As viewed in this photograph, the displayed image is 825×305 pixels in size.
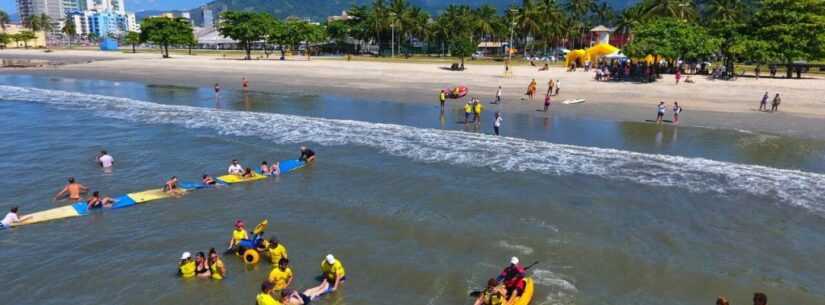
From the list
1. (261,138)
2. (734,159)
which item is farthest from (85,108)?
(734,159)

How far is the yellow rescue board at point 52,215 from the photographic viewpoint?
15.5 m

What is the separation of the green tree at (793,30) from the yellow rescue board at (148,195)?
43407 mm

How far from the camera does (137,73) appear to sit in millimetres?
65250

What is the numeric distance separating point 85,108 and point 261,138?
18241mm

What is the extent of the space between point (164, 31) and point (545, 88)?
234ft

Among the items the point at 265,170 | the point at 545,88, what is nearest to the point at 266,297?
the point at 265,170

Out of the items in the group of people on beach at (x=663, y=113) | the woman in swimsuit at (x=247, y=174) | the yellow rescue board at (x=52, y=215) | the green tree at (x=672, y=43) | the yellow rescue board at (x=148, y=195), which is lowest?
the yellow rescue board at (x=52, y=215)

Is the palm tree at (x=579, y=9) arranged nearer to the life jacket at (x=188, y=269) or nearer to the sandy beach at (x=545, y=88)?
the sandy beach at (x=545, y=88)

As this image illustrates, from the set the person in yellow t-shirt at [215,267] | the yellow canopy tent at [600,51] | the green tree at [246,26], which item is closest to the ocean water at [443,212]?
the person in yellow t-shirt at [215,267]

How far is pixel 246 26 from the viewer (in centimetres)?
8356

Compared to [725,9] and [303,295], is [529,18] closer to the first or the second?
[725,9]

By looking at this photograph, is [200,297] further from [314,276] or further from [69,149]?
[69,149]

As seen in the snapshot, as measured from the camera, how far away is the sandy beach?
32.4m

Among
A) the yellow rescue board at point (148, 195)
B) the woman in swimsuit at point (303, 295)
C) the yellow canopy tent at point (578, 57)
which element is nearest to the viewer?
the woman in swimsuit at point (303, 295)
